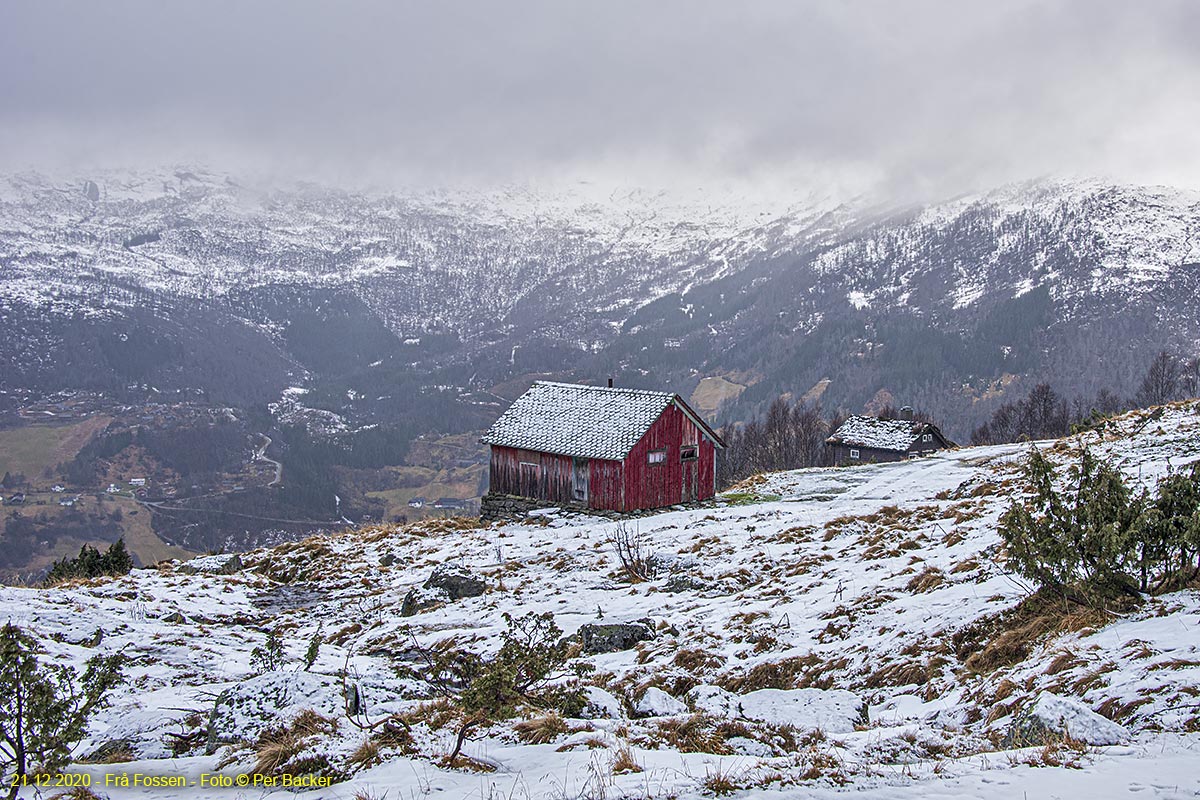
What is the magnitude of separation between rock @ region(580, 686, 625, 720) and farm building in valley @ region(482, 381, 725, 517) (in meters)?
25.2

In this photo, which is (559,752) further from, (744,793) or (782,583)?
(782,583)

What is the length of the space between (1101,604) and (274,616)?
18.1 m

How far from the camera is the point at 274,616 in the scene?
1927 centimetres

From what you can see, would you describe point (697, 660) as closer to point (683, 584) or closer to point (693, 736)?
point (693, 736)

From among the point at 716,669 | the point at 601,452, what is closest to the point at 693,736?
the point at 716,669

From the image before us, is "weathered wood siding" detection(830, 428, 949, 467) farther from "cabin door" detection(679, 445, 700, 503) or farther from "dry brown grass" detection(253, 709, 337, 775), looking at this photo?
"dry brown grass" detection(253, 709, 337, 775)

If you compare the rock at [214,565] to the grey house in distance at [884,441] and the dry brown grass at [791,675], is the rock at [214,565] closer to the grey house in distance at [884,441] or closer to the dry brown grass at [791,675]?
the dry brown grass at [791,675]

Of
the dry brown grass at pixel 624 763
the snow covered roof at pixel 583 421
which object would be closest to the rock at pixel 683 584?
the dry brown grass at pixel 624 763

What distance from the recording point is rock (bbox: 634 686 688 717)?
329 inches

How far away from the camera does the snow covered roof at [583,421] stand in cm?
3475

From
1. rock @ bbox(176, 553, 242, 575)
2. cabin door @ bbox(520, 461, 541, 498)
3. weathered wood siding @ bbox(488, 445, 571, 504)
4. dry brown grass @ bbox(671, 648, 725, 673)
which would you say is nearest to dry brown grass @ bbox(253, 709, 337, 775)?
dry brown grass @ bbox(671, 648, 725, 673)

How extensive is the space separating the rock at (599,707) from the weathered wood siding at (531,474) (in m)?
26.8

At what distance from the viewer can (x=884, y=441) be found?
68000mm

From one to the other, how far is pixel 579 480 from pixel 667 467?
448 cm
